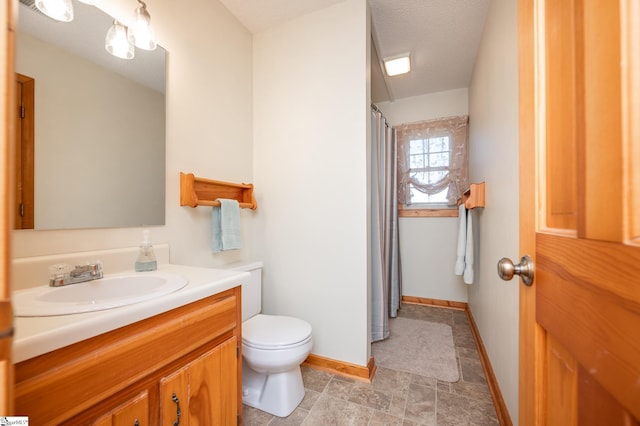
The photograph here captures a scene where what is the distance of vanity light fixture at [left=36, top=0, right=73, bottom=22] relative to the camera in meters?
0.94

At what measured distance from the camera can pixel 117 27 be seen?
114 cm

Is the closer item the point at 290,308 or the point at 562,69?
the point at 562,69

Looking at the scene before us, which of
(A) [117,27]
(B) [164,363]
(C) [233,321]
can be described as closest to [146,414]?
(B) [164,363]

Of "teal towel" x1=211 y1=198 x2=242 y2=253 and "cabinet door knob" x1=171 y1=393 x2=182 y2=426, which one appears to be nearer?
"cabinet door knob" x1=171 y1=393 x2=182 y2=426

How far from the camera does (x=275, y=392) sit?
1.37 meters

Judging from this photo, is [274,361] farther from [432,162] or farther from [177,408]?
[432,162]

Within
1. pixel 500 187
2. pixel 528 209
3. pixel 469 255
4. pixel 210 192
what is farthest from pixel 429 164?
pixel 528 209

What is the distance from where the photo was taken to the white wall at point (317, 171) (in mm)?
1635

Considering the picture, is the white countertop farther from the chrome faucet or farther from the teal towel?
the teal towel

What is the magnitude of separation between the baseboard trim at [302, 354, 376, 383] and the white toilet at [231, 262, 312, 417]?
277 mm

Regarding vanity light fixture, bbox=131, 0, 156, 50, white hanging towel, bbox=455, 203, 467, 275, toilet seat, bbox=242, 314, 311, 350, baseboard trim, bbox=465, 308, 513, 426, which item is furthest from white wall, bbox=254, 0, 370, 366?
white hanging towel, bbox=455, 203, 467, 275

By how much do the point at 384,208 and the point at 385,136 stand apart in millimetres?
683

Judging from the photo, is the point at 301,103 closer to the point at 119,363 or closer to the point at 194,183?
the point at 194,183

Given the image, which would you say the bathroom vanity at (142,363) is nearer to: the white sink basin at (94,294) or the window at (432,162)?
the white sink basin at (94,294)
